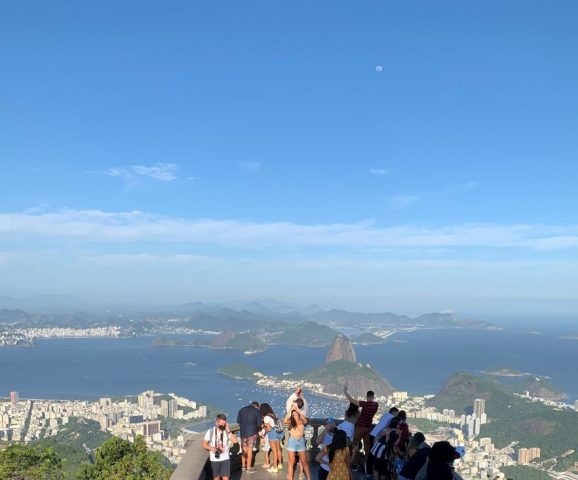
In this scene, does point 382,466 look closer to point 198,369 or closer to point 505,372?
point 198,369

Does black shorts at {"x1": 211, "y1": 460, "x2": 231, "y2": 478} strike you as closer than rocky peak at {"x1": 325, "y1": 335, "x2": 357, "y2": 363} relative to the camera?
Yes

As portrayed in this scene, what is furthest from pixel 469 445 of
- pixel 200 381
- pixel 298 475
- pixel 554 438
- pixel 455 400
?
pixel 200 381

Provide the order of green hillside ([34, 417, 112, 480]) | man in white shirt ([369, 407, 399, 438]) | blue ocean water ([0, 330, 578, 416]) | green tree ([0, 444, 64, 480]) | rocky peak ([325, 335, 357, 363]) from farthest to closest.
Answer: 1. rocky peak ([325, 335, 357, 363])
2. blue ocean water ([0, 330, 578, 416])
3. green hillside ([34, 417, 112, 480])
4. green tree ([0, 444, 64, 480])
5. man in white shirt ([369, 407, 399, 438])

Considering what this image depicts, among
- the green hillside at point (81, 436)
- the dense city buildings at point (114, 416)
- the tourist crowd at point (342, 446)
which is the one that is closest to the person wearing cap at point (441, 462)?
the tourist crowd at point (342, 446)

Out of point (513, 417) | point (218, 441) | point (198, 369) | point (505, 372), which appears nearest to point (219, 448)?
point (218, 441)

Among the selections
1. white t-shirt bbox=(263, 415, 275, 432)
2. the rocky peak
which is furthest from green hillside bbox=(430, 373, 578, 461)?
white t-shirt bbox=(263, 415, 275, 432)

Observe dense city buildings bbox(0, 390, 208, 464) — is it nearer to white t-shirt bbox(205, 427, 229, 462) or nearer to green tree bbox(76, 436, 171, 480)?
green tree bbox(76, 436, 171, 480)

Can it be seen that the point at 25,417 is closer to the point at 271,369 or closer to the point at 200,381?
the point at 200,381
